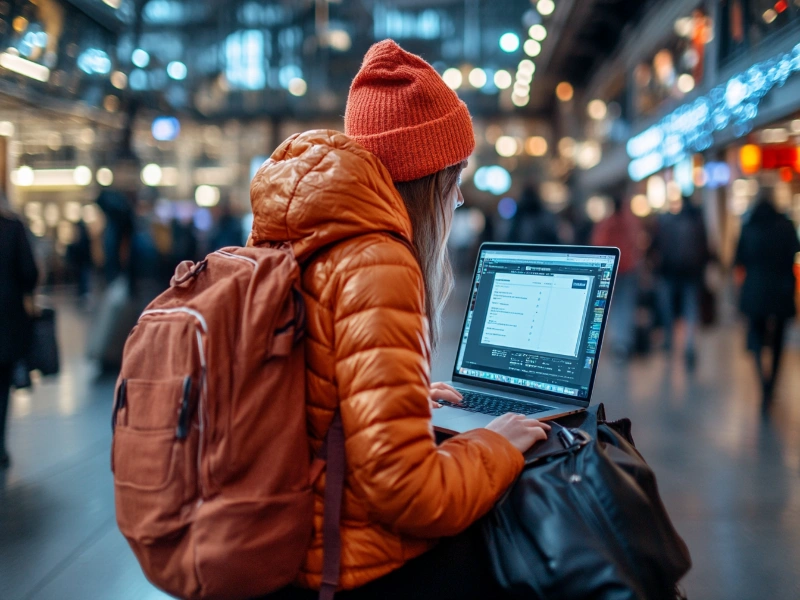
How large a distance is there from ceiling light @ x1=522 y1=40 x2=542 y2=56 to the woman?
28.0 meters

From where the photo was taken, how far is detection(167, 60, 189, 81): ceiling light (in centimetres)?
1035

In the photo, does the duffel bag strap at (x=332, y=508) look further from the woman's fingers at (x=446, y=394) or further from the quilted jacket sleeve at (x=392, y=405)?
the woman's fingers at (x=446, y=394)

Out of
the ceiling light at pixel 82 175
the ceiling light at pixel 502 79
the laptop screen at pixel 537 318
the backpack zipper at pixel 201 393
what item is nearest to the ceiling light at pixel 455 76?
the ceiling light at pixel 502 79

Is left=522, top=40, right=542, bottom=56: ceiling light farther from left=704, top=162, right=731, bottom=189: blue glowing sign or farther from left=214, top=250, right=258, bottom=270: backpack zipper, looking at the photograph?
left=214, top=250, right=258, bottom=270: backpack zipper

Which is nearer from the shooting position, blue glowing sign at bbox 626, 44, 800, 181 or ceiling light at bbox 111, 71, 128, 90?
ceiling light at bbox 111, 71, 128, 90

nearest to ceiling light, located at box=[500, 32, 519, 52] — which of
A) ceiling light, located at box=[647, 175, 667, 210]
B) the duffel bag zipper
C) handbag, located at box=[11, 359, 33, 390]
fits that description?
ceiling light, located at box=[647, 175, 667, 210]

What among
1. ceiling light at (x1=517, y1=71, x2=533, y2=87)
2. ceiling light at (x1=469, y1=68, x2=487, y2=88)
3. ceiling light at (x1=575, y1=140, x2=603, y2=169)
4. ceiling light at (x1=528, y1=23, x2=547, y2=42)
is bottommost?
ceiling light at (x1=575, y1=140, x2=603, y2=169)

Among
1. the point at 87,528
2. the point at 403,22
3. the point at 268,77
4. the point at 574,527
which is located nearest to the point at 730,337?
the point at 87,528

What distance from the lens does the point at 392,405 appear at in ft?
4.01

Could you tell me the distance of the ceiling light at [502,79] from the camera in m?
33.5

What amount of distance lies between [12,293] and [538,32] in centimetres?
2497

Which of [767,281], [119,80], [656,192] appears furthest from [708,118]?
[119,80]

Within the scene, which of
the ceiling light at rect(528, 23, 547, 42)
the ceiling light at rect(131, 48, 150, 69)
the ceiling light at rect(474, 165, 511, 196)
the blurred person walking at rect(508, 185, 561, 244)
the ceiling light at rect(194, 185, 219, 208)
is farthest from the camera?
the ceiling light at rect(474, 165, 511, 196)

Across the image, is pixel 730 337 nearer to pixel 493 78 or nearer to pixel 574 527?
pixel 574 527
